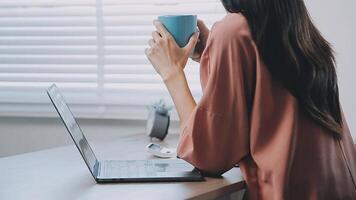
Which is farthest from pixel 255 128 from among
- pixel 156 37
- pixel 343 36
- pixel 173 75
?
pixel 343 36

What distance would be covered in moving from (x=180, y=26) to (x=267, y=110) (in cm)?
34

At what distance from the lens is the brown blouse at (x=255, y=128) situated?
1027mm

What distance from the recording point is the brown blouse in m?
1.03

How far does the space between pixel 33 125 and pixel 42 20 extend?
1.42ft

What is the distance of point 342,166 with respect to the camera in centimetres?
109

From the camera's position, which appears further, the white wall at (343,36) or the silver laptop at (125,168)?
the white wall at (343,36)

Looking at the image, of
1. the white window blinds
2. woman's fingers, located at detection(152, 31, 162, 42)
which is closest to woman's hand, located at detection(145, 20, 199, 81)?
woman's fingers, located at detection(152, 31, 162, 42)

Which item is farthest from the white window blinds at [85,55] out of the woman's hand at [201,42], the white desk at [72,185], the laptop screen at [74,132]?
the laptop screen at [74,132]

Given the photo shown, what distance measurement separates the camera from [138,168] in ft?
3.95

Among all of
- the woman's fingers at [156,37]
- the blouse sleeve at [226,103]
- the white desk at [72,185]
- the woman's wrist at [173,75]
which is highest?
the woman's fingers at [156,37]

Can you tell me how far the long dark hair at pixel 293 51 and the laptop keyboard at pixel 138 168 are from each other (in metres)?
0.32

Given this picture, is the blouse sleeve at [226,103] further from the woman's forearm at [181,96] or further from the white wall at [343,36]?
the white wall at [343,36]

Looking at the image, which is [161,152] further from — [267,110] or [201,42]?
[267,110]

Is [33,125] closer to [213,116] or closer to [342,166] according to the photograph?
[213,116]
